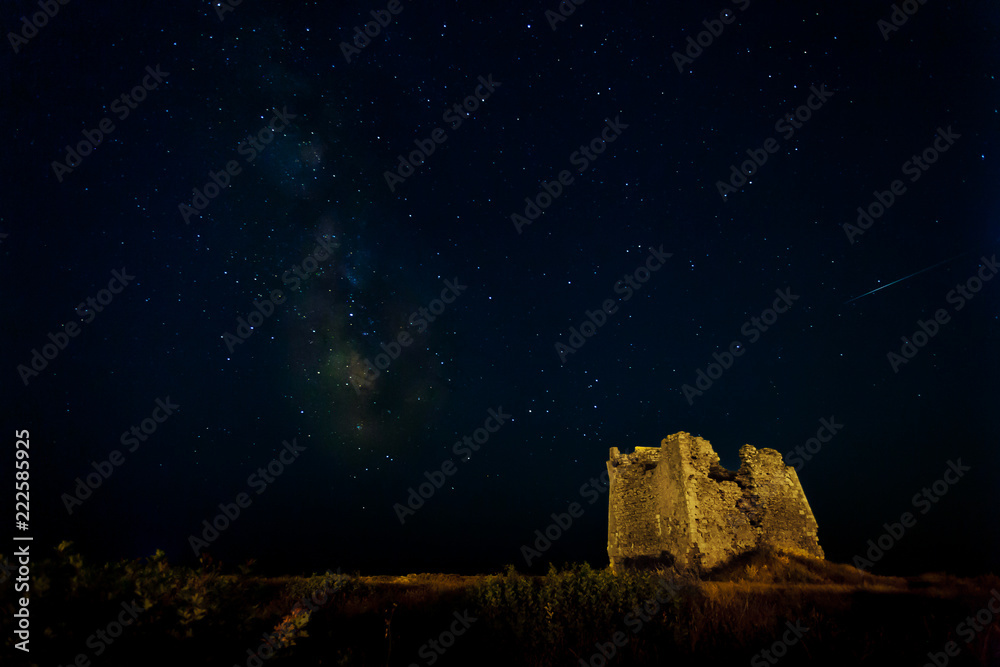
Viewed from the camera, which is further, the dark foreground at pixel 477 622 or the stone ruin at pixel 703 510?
the stone ruin at pixel 703 510

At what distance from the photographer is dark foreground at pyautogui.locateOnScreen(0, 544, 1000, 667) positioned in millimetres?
4113

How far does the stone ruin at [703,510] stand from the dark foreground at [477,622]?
6147 millimetres

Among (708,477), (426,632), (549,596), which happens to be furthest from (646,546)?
(426,632)

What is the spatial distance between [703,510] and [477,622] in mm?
12886

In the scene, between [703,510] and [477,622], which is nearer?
[477,622]

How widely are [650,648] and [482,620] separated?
2903 mm

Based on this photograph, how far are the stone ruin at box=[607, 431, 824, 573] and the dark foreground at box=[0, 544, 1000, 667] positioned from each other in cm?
615

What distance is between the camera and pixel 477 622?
310 inches

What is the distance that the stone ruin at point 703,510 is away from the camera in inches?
671

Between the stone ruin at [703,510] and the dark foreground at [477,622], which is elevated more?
the dark foreground at [477,622]

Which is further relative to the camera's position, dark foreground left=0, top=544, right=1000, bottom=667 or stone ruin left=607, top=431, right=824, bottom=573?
stone ruin left=607, top=431, right=824, bottom=573

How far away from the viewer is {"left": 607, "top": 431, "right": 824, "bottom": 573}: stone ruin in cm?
1705

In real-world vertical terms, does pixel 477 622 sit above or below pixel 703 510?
above

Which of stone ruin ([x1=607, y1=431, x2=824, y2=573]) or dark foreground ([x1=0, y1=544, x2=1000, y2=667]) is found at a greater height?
dark foreground ([x1=0, y1=544, x2=1000, y2=667])
